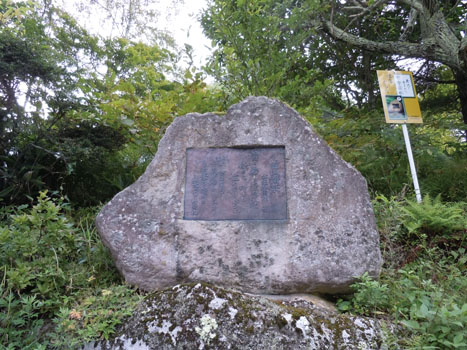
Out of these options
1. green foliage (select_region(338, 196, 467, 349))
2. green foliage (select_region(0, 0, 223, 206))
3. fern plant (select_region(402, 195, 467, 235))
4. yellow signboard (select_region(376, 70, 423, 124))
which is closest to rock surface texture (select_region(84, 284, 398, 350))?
green foliage (select_region(338, 196, 467, 349))

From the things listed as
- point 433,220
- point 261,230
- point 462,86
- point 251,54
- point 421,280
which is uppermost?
point 462,86

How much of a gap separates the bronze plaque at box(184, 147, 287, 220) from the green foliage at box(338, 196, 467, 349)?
3.18 ft

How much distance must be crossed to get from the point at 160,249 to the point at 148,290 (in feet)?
1.12

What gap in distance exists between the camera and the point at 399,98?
4.42 meters

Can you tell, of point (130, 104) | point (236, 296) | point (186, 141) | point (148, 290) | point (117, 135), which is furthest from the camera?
point (117, 135)

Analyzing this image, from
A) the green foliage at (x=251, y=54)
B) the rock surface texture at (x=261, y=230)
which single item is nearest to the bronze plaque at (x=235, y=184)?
the rock surface texture at (x=261, y=230)

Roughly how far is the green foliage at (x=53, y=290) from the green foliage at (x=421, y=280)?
181 cm

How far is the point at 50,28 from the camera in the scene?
846 centimetres

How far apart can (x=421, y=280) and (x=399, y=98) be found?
2753mm

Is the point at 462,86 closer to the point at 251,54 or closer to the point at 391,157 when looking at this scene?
the point at 391,157

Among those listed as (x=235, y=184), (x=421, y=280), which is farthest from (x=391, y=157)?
(x=235, y=184)

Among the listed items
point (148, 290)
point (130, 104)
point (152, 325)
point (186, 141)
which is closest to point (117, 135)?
point (130, 104)

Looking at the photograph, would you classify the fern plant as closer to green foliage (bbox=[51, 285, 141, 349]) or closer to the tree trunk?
green foliage (bbox=[51, 285, 141, 349])

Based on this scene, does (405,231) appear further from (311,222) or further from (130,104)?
(130,104)
